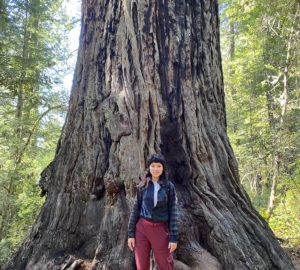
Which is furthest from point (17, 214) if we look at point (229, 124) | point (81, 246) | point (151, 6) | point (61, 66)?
point (229, 124)

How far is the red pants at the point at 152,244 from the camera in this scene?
307 centimetres

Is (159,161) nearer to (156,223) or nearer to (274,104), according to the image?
(156,223)

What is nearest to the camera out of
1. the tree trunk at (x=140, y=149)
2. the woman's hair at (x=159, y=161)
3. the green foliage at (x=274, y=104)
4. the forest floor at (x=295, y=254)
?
the woman's hair at (x=159, y=161)

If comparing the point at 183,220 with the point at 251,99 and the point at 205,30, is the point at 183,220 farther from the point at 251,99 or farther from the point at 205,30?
the point at 251,99

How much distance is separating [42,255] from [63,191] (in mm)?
749

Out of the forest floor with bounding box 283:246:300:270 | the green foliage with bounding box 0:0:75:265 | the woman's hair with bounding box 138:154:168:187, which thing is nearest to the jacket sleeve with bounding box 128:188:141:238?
the woman's hair with bounding box 138:154:168:187

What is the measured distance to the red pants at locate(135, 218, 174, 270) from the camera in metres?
3.07

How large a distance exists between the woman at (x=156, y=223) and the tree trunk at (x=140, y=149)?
1.12ft

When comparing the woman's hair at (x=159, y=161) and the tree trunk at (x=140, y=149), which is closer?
the woman's hair at (x=159, y=161)

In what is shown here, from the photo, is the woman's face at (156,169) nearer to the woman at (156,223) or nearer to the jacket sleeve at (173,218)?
the woman at (156,223)

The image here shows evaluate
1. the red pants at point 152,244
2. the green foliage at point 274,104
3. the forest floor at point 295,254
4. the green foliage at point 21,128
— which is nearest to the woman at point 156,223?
the red pants at point 152,244

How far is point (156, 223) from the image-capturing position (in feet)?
10.2

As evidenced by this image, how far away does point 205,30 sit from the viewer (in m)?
4.83

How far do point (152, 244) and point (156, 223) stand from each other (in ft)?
0.61
